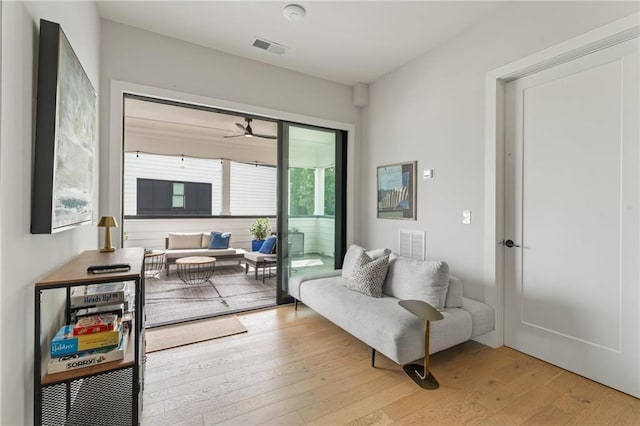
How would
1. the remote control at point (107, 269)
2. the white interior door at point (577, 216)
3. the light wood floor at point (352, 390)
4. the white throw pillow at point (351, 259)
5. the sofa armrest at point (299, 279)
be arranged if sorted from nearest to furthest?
1. the remote control at point (107, 269)
2. the light wood floor at point (352, 390)
3. the white interior door at point (577, 216)
4. the white throw pillow at point (351, 259)
5. the sofa armrest at point (299, 279)

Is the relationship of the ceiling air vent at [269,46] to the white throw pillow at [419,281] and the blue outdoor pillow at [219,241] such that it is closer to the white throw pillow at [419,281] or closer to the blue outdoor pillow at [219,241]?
the white throw pillow at [419,281]

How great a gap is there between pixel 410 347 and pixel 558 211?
157 cm

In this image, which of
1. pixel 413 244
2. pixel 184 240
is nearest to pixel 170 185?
pixel 184 240

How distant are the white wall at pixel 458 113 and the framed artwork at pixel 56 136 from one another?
2.98m

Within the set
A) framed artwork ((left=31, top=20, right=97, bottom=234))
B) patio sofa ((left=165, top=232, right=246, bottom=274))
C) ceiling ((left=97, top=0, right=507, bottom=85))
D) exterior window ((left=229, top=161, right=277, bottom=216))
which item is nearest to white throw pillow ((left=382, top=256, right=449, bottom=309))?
ceiling ((left=97, top=0, right=507, bottom=85))

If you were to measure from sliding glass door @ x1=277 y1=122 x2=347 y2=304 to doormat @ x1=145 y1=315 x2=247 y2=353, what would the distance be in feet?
2.73

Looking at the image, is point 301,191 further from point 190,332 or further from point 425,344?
point 425,344

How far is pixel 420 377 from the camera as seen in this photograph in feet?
7.06

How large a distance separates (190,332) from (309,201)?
Result: 204 cm

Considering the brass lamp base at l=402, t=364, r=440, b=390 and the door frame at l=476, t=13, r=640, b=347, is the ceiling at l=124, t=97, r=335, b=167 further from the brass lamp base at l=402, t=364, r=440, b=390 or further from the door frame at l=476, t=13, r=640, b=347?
the brass lamp base at l=402, t=364, r=440, b=390

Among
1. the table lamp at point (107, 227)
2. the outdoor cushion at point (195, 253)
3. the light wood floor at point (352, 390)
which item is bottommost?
the light wood floor at point (352, 390)

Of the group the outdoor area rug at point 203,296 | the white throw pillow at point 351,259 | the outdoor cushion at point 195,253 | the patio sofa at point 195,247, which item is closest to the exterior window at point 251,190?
the patio sofa at point 195,247

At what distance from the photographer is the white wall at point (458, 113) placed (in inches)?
91.3

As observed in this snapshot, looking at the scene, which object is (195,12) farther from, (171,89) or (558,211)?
(558,211)
